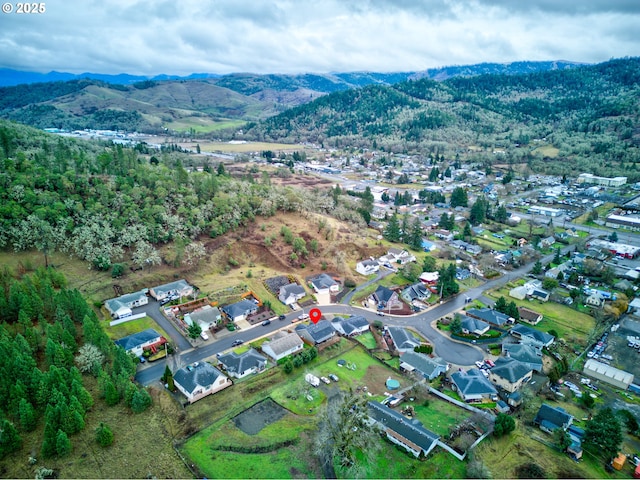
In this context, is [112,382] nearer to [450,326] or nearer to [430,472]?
[430,472]

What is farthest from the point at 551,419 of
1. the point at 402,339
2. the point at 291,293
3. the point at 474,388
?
the point at 291,293

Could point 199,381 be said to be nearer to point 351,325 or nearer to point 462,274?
point 351,325

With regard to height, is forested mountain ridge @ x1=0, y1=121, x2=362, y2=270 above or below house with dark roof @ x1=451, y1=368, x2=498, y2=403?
above

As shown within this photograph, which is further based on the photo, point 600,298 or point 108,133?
point 108,133

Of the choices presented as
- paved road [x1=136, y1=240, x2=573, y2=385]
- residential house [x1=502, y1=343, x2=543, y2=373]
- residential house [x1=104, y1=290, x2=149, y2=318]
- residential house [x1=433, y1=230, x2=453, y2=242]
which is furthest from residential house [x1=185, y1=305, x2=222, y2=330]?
residential house [x1=433, y1=230, x2=453, y2=242]

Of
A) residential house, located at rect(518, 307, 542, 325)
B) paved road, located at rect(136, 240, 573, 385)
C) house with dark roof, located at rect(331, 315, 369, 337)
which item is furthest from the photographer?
residential house, located at rect(518, 307, 542, 325)

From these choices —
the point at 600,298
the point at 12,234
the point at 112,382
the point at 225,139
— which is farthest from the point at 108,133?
the point at 600,298

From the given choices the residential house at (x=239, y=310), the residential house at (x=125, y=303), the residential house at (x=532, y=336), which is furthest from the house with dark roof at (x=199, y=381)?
the residential house at (x=532, y=336)

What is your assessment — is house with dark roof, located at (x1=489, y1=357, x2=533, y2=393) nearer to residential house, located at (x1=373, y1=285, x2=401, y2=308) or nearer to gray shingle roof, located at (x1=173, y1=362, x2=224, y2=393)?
residential house, located at (x1=373, y1=285, x2=401, y2=308)
